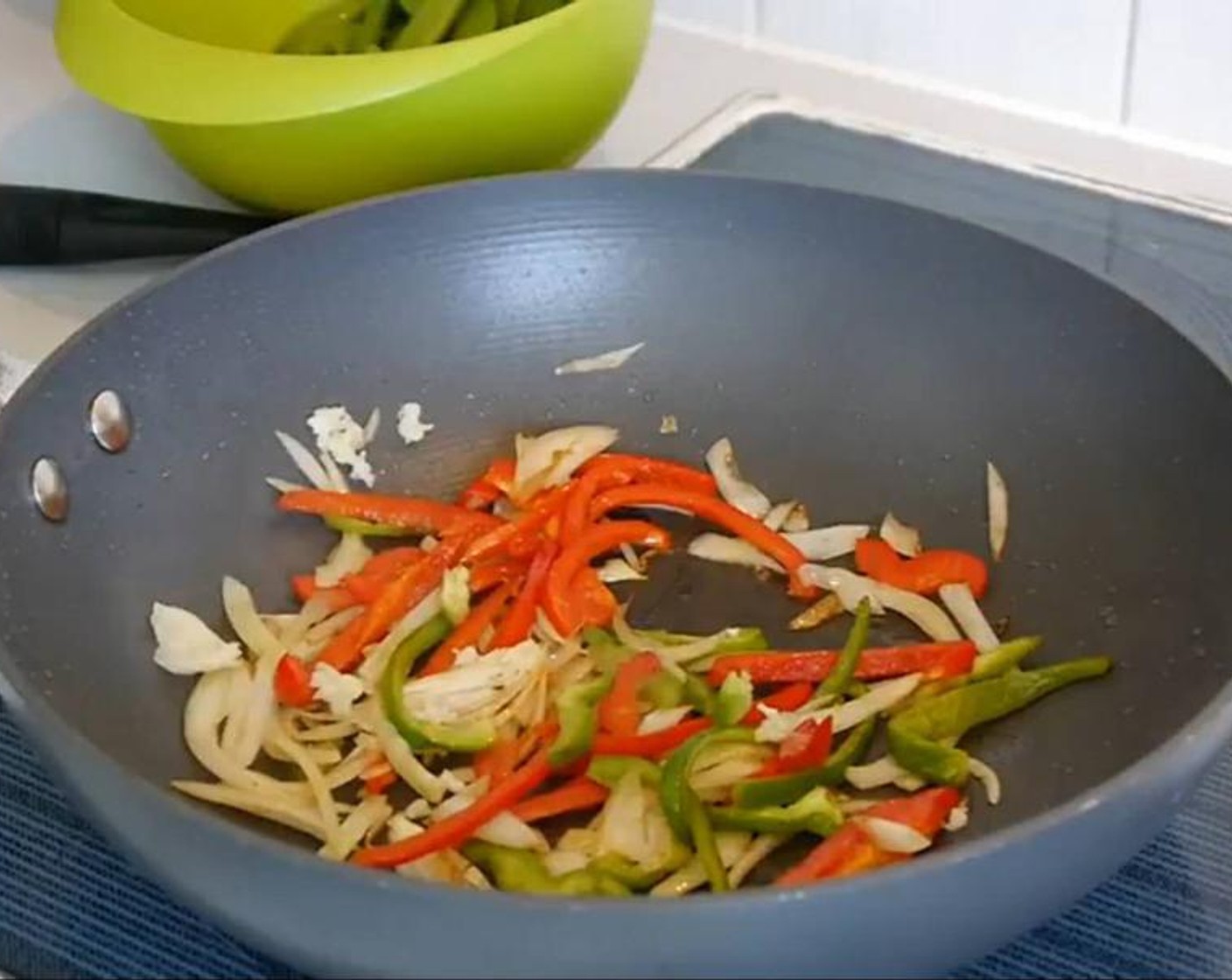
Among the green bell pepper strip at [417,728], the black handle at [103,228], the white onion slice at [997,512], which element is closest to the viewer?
the green bell pepper strip at [417,728]

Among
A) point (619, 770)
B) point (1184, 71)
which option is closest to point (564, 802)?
point (619, 770)

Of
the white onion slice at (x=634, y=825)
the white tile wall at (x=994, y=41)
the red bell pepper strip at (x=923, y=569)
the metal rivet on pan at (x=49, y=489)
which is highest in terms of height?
the white tile wall at (x=994, y=41)

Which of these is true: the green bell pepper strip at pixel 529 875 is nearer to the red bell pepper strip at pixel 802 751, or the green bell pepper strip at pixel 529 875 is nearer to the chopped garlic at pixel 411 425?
the red bell pepper strip at pixel 802 751

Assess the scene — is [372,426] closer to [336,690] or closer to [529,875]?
[336,690]

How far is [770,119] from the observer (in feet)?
3.90

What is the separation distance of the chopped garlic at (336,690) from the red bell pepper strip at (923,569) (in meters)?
0.23

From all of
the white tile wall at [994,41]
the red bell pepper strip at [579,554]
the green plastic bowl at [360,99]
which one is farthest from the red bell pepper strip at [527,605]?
the white tile wall at [994,41]

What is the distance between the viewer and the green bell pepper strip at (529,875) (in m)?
0.65

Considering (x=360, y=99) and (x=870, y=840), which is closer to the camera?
(x=870, y=840)

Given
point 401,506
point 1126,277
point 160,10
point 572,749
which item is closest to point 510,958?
point 572,749

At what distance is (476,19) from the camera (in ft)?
3.44

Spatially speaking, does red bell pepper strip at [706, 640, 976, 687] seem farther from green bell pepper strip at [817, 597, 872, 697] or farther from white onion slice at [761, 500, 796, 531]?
white onion slice at [761, 500, 796, 531]

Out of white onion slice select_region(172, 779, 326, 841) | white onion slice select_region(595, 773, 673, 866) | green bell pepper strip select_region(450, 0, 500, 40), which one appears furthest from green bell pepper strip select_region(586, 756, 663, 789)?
green bell pepper strip select_region(450, 0, 500, 40)

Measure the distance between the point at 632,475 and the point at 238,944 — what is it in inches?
12.1
